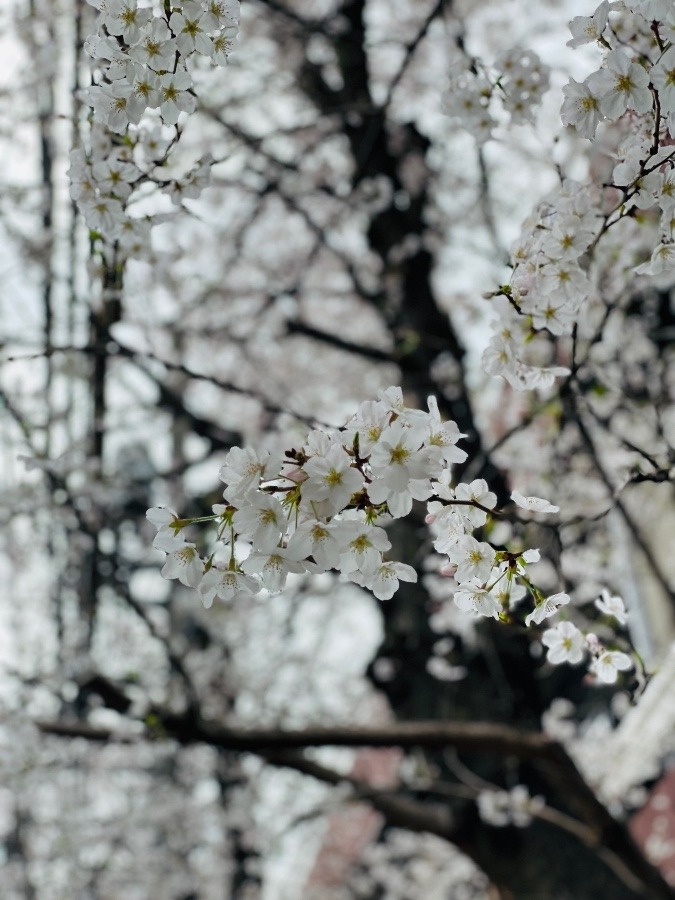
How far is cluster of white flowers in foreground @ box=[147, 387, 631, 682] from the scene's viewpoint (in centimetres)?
114

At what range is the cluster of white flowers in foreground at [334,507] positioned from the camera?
1140mm

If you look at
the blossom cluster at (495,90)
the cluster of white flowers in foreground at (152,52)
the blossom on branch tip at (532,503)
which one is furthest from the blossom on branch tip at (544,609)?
the blossom cluster at (495,90)

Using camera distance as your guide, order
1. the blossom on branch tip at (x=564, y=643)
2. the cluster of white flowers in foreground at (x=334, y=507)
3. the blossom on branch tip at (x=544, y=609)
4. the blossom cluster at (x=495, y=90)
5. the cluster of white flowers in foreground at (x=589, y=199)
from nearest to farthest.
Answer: the cluster of white flowers in foreground at (x=334, y=507)
the cluster of white flowers in foreground at (x=589, y=199)
the blossom on branch tip at (x=544, y=609)
the blossom on branch tip at (x=564, y=643)
the blossom cluster at (x=495, y=90)

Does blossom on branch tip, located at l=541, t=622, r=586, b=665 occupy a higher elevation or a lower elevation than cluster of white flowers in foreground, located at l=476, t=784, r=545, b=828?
higher

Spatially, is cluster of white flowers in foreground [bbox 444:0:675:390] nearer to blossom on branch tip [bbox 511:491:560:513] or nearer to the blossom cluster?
blossom on branch tip [bbox 511:491:560:513]

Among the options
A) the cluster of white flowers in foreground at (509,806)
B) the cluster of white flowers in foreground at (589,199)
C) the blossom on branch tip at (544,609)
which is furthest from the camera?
the cluster of white flowers in foreground at (509,806)

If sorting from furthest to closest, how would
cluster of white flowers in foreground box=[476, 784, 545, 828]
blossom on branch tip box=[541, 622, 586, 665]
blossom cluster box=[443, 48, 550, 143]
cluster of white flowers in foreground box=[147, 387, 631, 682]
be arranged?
cluster of white flowers in foreground box=[476, 784, 545, 828] < blossom cluster box=[443, 48, 550, 143] < blossom on branch tip box=[541, 622, 586, 665] < cluster of white flowers in foreground box=[147, 387, 631, 682]

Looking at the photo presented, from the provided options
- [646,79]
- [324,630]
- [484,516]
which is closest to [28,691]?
[484,516]

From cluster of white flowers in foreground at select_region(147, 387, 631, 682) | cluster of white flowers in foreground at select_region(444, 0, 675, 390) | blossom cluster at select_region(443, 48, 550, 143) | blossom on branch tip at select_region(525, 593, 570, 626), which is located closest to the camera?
cluster of white flowers in foreground at select_region(147, 387, 631, 682)

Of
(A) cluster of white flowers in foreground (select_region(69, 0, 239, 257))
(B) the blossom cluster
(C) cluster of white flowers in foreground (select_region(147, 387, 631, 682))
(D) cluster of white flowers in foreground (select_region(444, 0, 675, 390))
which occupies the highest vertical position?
(B) the blossom cluster

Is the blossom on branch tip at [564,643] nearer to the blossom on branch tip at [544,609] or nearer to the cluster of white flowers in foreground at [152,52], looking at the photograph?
the blossom on branch tip at [544,609]

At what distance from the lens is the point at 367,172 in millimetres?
5430

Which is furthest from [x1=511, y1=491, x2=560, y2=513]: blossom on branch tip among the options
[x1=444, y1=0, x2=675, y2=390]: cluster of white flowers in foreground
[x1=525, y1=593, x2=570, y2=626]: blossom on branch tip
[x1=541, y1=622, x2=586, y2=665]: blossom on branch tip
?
[x1=541, y1=622, x2=586, y2=665]: blossom on branch tip

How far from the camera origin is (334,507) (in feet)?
3.73
